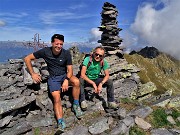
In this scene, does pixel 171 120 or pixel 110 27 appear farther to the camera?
pixel 110 27

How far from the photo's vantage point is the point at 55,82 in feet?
45.1

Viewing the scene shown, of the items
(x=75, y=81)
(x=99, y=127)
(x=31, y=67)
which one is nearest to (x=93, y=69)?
(x=75, y=81)

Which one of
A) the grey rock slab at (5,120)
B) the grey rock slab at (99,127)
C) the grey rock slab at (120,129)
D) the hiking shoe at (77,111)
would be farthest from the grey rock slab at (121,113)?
the grey rock slab at (5,120)

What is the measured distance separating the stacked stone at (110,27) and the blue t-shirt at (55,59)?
16.3 metres

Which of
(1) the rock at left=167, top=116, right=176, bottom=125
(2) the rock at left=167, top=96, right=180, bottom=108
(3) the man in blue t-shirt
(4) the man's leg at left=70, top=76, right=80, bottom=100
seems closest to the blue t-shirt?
Result: (3) the man in blue t-shirt

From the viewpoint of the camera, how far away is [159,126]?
1504cm

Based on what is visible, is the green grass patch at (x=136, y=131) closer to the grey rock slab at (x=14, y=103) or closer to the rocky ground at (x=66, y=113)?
the rocky ground at (x=66, y=113)

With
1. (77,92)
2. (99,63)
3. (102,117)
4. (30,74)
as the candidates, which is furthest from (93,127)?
(30,74)

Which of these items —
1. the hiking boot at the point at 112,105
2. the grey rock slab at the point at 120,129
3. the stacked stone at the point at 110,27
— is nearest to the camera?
the grey rock slab at the point at 120,129

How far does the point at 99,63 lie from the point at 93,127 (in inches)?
145

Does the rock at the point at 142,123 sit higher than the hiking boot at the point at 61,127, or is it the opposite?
the hiking boot at the point at 61,127

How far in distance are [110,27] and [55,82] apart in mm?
17641

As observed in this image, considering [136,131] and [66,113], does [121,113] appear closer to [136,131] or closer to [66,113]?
[136,131]

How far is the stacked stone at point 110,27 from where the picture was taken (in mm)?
29703
